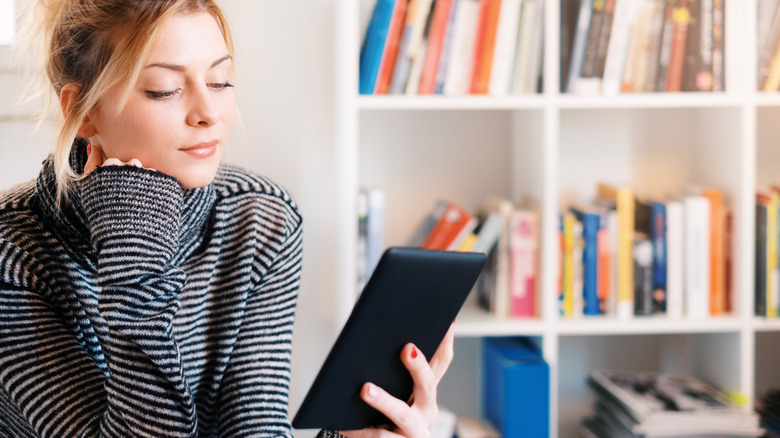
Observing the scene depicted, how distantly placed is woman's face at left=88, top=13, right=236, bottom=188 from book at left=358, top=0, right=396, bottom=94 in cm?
48

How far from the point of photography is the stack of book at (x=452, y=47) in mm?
1516

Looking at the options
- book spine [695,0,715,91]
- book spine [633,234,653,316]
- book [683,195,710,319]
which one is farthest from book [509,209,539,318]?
book spine [695,0,715,91]

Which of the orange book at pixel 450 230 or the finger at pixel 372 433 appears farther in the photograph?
the orange book at pixel 450 230

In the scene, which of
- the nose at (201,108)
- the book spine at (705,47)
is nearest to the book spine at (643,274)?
the book spine at (705,47)

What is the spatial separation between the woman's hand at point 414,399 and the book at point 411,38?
67cm

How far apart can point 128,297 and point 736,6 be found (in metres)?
1.28

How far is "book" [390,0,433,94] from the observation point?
1511mm

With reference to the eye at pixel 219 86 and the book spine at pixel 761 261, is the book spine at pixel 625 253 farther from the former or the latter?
the eye at pixel 219 86

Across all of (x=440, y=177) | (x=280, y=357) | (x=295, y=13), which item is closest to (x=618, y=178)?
(x=440, y=177)

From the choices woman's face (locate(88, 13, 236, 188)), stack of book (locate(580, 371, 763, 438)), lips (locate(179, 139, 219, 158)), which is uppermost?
woman's face (locate(88, 13, 236, 188))

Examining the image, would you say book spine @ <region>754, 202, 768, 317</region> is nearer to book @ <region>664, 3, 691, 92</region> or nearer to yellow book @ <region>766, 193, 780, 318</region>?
yellow book @ <region>766, 193, 780, 318</region>

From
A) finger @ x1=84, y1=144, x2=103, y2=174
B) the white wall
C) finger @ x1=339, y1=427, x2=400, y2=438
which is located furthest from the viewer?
the white wall

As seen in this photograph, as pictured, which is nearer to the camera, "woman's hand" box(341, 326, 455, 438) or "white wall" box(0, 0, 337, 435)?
"woman's hand" box(341, 326, 455, 438)

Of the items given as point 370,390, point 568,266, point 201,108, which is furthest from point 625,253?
point 201,108
